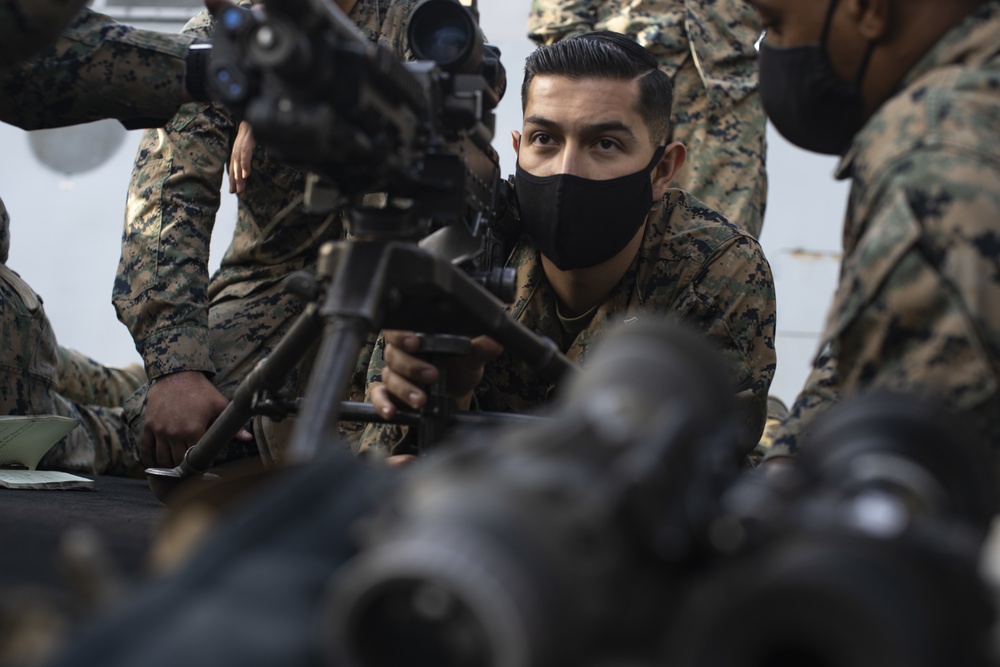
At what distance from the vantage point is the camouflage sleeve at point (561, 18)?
3637 millimetres

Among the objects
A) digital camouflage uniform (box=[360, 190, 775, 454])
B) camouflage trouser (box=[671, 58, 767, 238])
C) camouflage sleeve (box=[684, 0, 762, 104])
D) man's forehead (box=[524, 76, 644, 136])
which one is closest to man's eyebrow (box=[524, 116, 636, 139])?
man's forehead (box=[524, 76, 644, 136])

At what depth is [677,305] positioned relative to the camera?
240cm

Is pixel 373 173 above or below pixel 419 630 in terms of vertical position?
above

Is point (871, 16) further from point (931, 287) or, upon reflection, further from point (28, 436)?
point (28, 436)

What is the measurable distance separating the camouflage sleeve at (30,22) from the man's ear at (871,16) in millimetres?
1198

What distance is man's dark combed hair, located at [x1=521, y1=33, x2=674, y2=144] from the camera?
2.53 metres

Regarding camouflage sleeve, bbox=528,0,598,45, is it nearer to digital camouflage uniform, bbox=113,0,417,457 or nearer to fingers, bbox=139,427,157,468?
digital camouflage uniform, bbox=113,0,417,457

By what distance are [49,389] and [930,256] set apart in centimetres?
277

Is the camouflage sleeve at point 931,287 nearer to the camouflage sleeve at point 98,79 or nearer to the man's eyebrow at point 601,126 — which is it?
the man's eyebrow at point 601,126

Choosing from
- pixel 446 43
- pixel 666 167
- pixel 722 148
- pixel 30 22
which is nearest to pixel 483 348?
pixel 446 43

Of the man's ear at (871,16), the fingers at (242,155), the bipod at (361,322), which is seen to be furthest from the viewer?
the fingers at (242,155)

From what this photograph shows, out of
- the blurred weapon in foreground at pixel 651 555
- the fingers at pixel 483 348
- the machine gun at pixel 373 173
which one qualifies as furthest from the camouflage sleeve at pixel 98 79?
the blurred weapon in foreground at pixel 651 555

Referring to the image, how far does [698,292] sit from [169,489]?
3.84 feet

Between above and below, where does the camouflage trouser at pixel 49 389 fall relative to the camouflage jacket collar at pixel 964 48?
below
